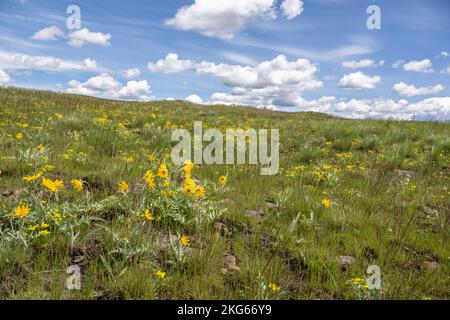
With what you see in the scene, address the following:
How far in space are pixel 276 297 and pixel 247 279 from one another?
327 mm

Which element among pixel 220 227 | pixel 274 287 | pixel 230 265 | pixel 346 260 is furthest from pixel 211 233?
pixel 346 260

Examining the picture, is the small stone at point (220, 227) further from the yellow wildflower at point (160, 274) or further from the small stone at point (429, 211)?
the small stone at point (429, 211)

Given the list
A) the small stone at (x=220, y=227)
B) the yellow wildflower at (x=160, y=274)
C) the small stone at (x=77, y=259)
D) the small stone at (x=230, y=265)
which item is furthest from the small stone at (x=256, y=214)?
the small stone at (x=77, y=259)

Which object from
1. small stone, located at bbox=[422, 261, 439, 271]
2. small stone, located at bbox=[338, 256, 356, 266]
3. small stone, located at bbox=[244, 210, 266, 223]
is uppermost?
small stone, located at bbox=[244, 210, 266, 223]

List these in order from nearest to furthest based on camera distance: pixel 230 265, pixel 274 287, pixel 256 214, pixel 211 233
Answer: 1. pixel 274 287
2. pixel 230 265
3. pixel 211 233
4. pixel 256 214

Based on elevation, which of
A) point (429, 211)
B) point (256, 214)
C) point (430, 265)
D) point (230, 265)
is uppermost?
point (256, 214)

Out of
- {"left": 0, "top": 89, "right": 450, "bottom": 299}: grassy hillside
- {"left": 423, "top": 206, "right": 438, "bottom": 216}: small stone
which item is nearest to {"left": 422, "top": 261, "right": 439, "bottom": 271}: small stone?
{"left": 0, "top": 89, "right": 450, "bottom": 299}: grassy hillside

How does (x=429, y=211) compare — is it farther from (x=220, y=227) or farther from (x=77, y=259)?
(x=77, y=259)

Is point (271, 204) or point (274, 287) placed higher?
point (271, 204)

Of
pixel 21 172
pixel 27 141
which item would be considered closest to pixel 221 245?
pixel 21 172

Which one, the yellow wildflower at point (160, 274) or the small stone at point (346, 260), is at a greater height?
the yellow wildflower at point (160, 274)

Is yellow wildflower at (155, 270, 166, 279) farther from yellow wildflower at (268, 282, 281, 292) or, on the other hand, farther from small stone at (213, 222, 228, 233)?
small stone at (213, 222, 228, 233)

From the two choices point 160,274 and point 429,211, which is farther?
point 429,211

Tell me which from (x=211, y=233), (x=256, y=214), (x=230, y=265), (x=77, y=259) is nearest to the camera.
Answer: (x=77, y=259)
